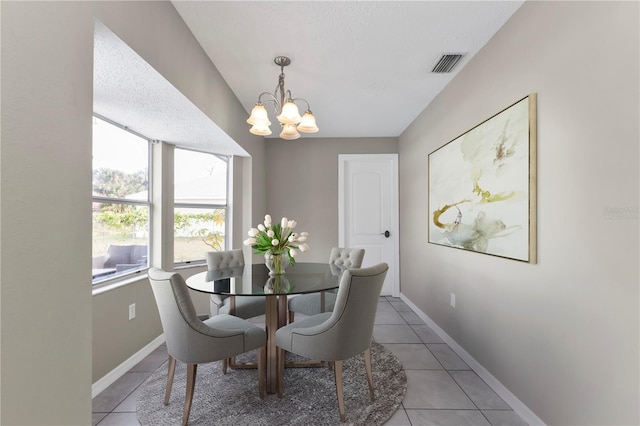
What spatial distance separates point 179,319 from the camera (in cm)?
159

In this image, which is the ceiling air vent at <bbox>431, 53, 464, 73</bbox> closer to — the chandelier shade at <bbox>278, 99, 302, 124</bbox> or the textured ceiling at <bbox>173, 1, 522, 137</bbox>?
the textured ceiling at <bbox>173, 1, 522, 137</bbox>

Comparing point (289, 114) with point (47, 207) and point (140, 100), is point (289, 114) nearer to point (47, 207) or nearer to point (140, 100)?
point (140, 100)

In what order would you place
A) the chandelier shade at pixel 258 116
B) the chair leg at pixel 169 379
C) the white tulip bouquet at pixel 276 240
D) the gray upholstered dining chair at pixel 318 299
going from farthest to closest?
the gray upholstered dining chair at pixel 318 299, the white tulip bouquet at pixel 276 240, the chandelier shade at pixel 258 116, the chair leg at pixel 169 379

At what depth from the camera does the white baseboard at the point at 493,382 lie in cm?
166

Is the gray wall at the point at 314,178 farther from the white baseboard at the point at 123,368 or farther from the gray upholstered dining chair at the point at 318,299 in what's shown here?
the white baseboard at the point at 123,368

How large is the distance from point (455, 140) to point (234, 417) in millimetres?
2733

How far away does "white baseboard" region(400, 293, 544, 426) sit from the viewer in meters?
1.66

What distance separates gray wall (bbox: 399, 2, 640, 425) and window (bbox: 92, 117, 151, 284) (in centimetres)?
297

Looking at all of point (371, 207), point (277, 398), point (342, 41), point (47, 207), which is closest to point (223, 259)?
point (277, 398)

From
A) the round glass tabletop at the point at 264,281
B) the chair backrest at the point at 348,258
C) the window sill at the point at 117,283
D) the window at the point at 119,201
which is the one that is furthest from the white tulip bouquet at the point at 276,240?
the window at the point at 119,201

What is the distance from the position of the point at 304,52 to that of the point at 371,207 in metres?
2.71

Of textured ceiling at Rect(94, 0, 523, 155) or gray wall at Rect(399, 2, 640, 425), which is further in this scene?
textured ceiling at Rect(94, 0, 523, 155)

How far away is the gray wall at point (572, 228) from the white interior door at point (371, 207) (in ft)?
7.20

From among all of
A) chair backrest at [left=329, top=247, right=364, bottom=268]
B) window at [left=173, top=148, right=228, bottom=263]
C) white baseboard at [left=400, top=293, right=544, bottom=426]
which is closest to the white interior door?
chair backrest at [left=329, top=247, right=364, bottom=268]
